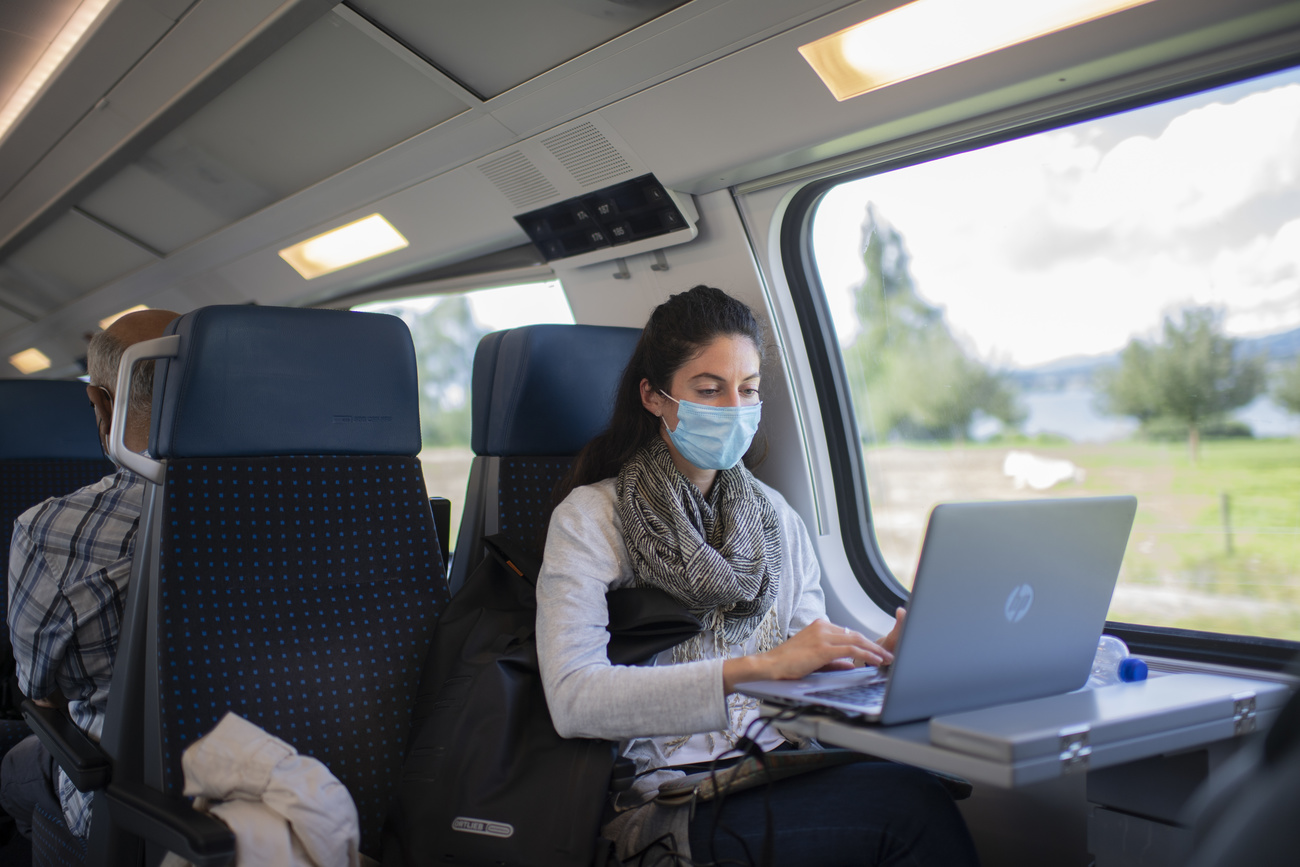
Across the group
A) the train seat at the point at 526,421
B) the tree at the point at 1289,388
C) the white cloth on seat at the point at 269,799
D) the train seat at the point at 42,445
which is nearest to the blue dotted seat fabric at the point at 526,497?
the train seat at the point at 526,421

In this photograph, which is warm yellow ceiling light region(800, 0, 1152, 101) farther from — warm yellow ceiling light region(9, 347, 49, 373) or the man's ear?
warm yellow ceiling light region(9, 347, 49, 373)

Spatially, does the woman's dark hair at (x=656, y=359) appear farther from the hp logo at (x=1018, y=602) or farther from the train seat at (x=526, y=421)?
the hp logo at (x=1018, y=602)

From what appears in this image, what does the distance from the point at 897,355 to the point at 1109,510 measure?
4.51ft

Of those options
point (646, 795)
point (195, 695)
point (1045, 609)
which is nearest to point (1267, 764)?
point (1045, 609)

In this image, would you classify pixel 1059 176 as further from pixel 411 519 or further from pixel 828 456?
pixel 411 519

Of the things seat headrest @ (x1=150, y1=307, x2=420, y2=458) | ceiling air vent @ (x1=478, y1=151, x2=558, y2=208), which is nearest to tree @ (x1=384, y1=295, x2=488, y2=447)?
ceiling air vent @ (x1=478, y1=151, x2=558, y2=208)

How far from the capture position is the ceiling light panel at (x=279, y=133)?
2.56 meters

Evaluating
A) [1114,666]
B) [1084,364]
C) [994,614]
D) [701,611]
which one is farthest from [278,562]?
[1084,364]

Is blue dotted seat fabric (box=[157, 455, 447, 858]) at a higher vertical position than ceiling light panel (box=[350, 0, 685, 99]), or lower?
lower

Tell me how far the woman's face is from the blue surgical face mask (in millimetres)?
25

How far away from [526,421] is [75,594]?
1.02 metres

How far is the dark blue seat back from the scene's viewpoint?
1624 mm

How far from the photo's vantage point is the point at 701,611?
5.71 ft

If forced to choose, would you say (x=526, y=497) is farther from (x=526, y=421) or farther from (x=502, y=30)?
(x=502, y=30)
